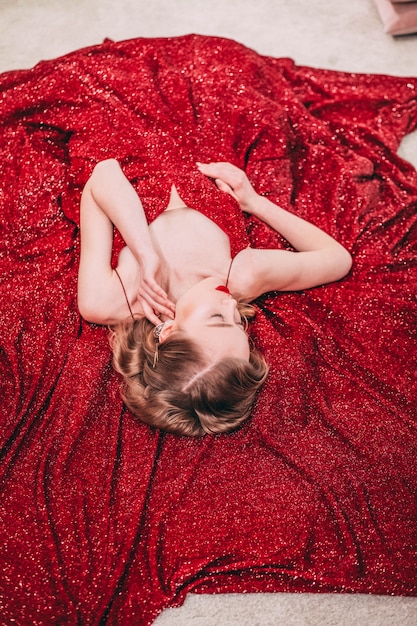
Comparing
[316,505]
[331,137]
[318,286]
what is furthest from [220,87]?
[316,505]

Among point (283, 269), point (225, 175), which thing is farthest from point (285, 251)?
point (225, 175)

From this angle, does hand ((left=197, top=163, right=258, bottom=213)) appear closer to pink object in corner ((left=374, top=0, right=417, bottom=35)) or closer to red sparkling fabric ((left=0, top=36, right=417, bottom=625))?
red sparkling fabric ((left=0, top=36, right=417, bottom=625))

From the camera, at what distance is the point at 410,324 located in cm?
160

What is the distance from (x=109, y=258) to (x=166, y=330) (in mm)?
266

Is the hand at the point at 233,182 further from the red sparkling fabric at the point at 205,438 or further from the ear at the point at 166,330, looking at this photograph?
the ear at the point at 166,330

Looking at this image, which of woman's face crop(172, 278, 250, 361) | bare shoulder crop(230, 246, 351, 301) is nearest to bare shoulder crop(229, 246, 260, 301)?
bare shoulder crop(230, 246, 351, 301)

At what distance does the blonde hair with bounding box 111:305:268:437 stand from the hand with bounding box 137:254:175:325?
0.03m

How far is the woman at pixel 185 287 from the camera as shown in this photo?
134 centimetres

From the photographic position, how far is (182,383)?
1.33 m

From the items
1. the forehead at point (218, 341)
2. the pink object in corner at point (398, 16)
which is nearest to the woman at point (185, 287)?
the forehead at point (218, 341)

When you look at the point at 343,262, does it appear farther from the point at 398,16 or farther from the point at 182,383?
the point at 398,16

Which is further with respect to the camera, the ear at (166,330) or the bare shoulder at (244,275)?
the bare shoulder at (244,275)

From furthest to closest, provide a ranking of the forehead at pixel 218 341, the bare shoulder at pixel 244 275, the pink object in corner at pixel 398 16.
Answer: the pink object in corner at pixel 398 16 → the bare shoulder at pixel 244 275 → the forehead at pixel 218 341

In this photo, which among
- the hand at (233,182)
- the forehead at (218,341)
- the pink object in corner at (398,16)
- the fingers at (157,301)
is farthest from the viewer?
the pink object in corner at (398,16)
